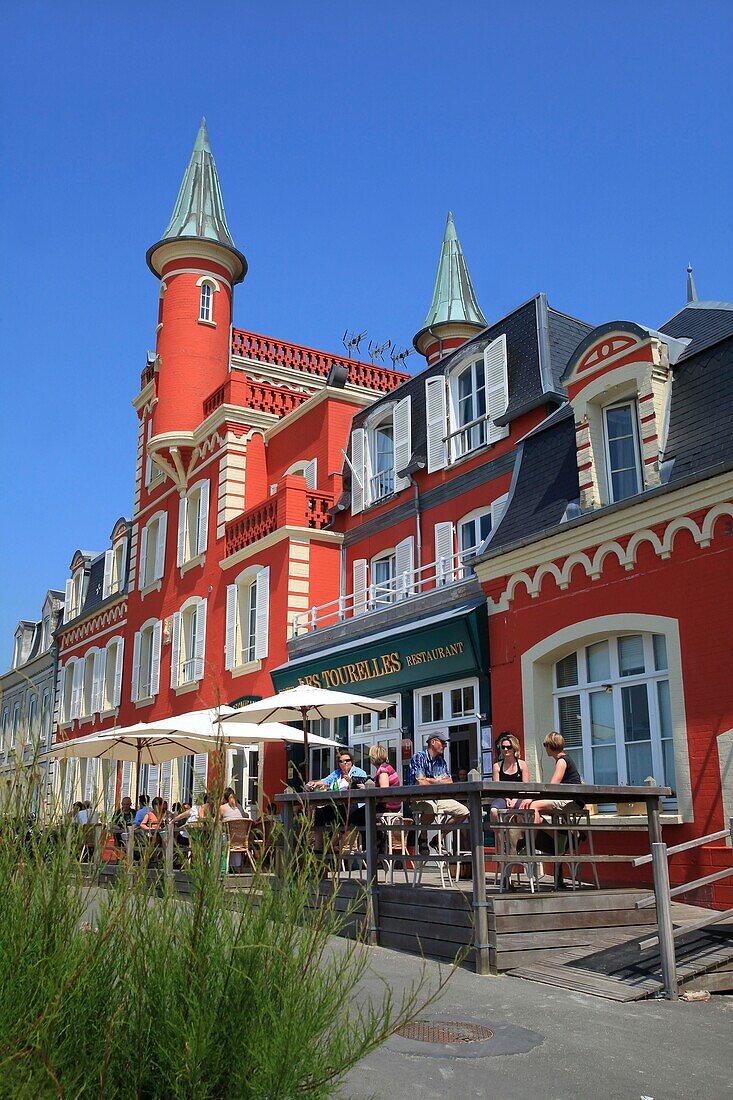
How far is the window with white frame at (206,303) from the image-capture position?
1072 inches

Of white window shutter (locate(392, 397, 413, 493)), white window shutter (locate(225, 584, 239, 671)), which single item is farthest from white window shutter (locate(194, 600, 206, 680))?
white window shutter (locate(392, 397, 413, 493))

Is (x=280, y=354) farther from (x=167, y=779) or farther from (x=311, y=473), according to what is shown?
(x=167, y=779)

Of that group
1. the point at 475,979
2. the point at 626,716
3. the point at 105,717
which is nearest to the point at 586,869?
the point at 626,716

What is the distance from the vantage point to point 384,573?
20.7m

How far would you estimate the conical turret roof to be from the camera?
27703 millimetres

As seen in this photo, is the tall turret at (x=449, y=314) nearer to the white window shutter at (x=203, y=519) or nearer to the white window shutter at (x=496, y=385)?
the white window shutter at (x=203, y=519)

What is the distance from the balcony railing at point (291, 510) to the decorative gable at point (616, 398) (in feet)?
30.5

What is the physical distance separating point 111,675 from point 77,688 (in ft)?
10.6

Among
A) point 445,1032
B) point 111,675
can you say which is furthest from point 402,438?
point 111,675

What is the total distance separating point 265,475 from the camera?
2544cm

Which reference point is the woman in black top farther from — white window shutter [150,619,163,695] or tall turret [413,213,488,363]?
tall turret [413,213,488,363]

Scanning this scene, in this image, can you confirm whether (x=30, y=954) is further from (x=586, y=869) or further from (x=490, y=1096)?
(x=586, y=869)

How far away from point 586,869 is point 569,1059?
6.76 meters

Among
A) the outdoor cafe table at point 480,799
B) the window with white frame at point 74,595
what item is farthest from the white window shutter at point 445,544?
the window with white frame at point 74,595
